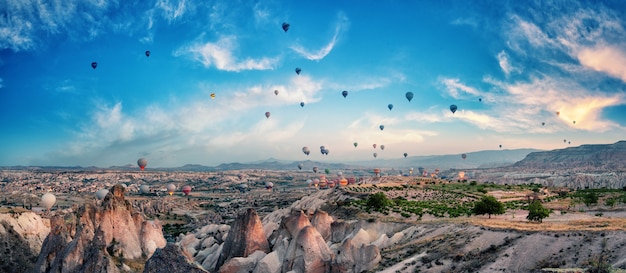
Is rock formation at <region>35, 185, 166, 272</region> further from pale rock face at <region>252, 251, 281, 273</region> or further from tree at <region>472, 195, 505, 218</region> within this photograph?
tree at <region>472, 195, 505, 218</region>

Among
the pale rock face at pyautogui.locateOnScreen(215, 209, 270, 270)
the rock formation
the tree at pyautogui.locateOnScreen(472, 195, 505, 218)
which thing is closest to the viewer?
the rock formation

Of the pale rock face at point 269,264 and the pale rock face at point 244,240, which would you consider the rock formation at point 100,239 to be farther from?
the pale rock face at point 269,264

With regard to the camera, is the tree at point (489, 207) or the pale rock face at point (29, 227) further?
the tree at point (489, 207)

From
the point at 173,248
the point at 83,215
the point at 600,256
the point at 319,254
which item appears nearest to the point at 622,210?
the point at 600,256

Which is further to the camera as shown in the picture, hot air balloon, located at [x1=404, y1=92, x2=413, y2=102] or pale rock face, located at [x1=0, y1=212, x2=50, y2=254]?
hot air balloon, located at [x1=404, y1=92, x2=413, y2=102]

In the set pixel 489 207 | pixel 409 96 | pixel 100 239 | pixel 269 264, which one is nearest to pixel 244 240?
pixel 269 264

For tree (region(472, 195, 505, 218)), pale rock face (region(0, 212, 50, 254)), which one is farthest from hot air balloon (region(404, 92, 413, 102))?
pale rock face (region(0, 212, 50, 254))

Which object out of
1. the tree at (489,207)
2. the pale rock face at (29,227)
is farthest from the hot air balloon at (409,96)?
the pale rock face at (29,227)

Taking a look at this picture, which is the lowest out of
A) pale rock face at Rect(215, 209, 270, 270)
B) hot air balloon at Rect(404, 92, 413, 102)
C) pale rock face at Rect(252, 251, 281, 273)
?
pale rock face at Rect(252, 251, 281, 273)

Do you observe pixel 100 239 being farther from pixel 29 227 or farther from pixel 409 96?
pixel 409 96
